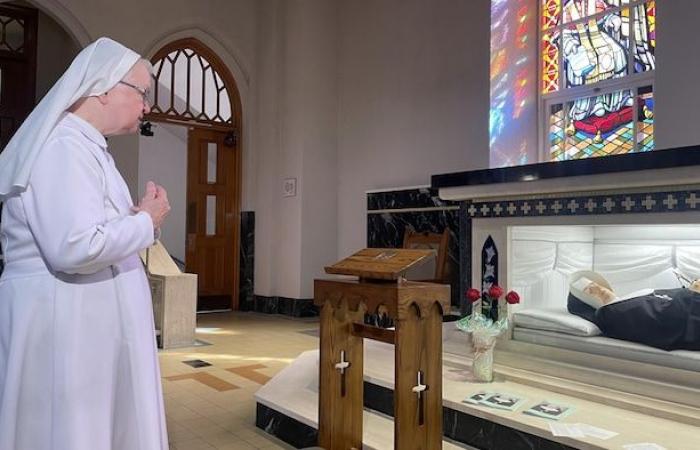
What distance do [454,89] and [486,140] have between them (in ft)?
2.54

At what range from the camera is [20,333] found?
140 cm

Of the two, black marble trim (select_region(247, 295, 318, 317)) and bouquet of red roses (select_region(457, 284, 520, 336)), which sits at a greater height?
bouquet of red roses (select_region(457, 284, 520, 336))

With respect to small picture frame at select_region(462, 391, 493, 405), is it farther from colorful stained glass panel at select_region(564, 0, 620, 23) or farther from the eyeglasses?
colorful stained glass panel at select_region(564, 0, 620, 23)

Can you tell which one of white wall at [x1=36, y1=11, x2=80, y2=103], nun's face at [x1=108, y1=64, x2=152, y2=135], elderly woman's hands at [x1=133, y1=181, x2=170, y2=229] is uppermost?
white wall at [x1=36, y1=11, x2=80, y2=103]

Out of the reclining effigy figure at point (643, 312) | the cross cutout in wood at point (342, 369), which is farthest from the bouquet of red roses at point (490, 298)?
the cross cutout in wood at point (342, 369)

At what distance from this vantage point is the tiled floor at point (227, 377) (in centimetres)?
324

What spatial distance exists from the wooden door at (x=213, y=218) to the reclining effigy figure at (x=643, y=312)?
19.8 feet

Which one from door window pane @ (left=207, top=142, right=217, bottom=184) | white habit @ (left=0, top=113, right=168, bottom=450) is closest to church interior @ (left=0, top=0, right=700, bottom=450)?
door window pane @ (left=207, top=142, right=217, bottom=184)

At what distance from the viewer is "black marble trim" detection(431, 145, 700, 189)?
8.63 ft

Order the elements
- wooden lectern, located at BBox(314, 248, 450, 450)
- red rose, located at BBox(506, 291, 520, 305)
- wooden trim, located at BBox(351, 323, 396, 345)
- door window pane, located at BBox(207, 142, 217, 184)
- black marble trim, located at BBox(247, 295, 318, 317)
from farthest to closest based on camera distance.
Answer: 1. door window pane, located at BBox(207, 142, 217, 184)
2. black marble trim, located at BBox(247, 295, 318, 317)
3. red rose, located at BBox(506, 291, 520, 305)
4. wooden trim, located at BBox(351, 323, 396, 345)
5. wooden lectern, located at BBox(314, 248, 450, 450)

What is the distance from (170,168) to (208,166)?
366cm

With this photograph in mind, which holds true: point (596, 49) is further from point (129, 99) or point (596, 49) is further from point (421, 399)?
point (129, 99)

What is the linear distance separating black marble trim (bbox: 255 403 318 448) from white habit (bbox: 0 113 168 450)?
Result: 165 centimetres

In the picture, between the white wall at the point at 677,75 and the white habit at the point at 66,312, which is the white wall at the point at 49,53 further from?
the white habit at the point at 66,312
